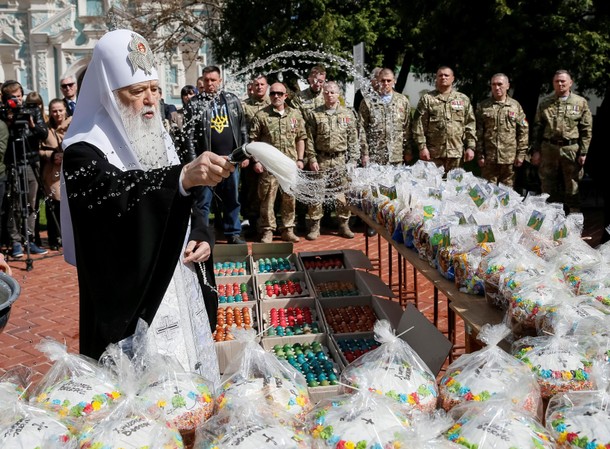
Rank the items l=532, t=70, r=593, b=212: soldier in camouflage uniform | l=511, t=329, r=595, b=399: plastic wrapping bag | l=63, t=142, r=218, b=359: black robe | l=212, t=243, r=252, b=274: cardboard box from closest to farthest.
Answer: l=511, t=329, r=595, b=399: plastic wrapping bag
l=63, t=142, r=218, b=359: black robe
l=212, t=243, r=252, b=274: cardboard box
l=532, t=70, r=593, b=212: soldier in camouflage uniform

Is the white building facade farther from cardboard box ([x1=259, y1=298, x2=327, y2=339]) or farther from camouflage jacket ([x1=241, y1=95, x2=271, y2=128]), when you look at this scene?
cardboard box ([x1=259, y1=298, x2=327, y2=339])

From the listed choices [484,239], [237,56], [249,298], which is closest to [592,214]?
[249,298]

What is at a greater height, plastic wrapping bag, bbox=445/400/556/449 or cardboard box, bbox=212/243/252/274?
plastic wrapping bag, bbox=445/400/556/449

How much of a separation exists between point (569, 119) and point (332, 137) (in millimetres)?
3176

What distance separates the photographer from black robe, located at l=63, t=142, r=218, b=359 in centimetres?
245

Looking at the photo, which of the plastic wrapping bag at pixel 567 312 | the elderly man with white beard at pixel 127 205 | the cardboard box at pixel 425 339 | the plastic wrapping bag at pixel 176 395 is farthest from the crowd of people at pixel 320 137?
the plastic wrapping bag at pixel 176 395

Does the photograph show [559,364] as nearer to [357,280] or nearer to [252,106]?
[357,280]

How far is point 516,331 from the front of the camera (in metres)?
2.96

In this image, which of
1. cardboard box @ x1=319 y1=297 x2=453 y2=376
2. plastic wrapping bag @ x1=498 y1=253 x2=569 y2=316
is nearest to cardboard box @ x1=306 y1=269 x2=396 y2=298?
cardboard box @ x1=319 y1=297 x2=453 y2=376

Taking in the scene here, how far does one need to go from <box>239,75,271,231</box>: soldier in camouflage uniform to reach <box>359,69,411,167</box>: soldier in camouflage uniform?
4.62 ft

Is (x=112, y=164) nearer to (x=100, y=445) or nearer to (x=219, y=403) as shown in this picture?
(x=219, y=403)

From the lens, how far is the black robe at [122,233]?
2.45 m

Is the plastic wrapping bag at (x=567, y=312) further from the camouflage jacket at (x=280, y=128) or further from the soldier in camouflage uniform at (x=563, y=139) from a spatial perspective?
the soldier in camouflage uniform at (x=563, y=139)

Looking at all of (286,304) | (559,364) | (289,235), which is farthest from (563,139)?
(559,364)
